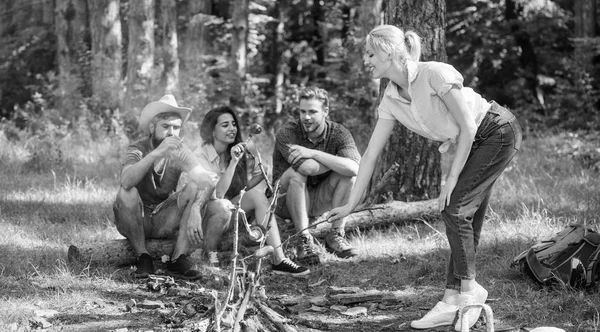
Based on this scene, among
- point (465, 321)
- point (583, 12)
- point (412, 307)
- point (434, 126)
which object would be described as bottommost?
point (412, 307)

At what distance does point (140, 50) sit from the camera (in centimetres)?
1485

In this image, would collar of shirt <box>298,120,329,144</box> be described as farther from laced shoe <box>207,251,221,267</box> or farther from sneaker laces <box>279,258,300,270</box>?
laced shoe <box>207,251,221,267</box>

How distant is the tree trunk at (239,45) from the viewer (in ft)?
52.4

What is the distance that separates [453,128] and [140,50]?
11275 mm

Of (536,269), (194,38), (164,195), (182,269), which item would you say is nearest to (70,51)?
(194,38)

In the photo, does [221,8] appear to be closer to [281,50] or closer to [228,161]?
[281,50]

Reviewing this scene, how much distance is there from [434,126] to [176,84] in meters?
11.1

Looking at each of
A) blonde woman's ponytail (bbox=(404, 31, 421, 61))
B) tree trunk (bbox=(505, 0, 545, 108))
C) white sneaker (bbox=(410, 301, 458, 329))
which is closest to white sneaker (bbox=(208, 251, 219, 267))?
white sneaker (bbox=(410, 301, 458, 329))

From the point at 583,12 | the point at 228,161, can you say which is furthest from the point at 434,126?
the point at 583,12

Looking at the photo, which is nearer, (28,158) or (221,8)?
(28,158)

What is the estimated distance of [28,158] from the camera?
10.6m

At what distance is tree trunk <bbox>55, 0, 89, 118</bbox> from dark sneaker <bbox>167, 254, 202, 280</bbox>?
369 inches

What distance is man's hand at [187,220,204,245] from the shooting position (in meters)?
5.94

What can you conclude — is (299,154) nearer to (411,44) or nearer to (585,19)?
(411,44)
